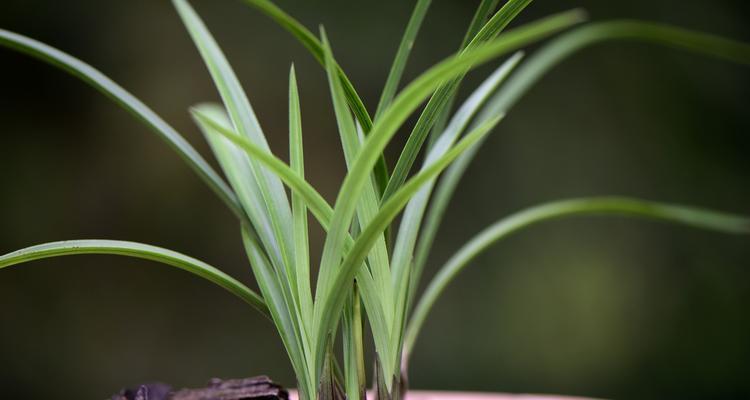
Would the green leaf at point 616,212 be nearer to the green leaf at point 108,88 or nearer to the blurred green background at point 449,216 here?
the green leaf at point 108,88

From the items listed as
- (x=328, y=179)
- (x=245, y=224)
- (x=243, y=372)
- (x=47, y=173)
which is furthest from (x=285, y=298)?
(x=47, y=173)

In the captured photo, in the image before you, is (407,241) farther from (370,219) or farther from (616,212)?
(616,212)

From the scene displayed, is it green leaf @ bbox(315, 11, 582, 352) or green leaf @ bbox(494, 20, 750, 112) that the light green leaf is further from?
green leaf @ bbox(494, 20, 750, 112)

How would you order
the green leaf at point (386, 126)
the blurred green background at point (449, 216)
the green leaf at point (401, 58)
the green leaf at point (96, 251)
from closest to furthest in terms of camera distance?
the green leaf at point (386, 126) → the green leaf at point (96, 251) → the green leaf at point (401, 58) → the blurred green background at point (449, 216)

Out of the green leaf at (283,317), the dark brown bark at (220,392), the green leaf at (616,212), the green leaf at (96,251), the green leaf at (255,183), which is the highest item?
the green leaf at (255,183)

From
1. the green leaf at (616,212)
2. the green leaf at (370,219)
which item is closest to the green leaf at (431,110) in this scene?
the green leaf at (370,219)

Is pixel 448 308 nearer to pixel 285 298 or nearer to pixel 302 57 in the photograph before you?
pixel 302 57
